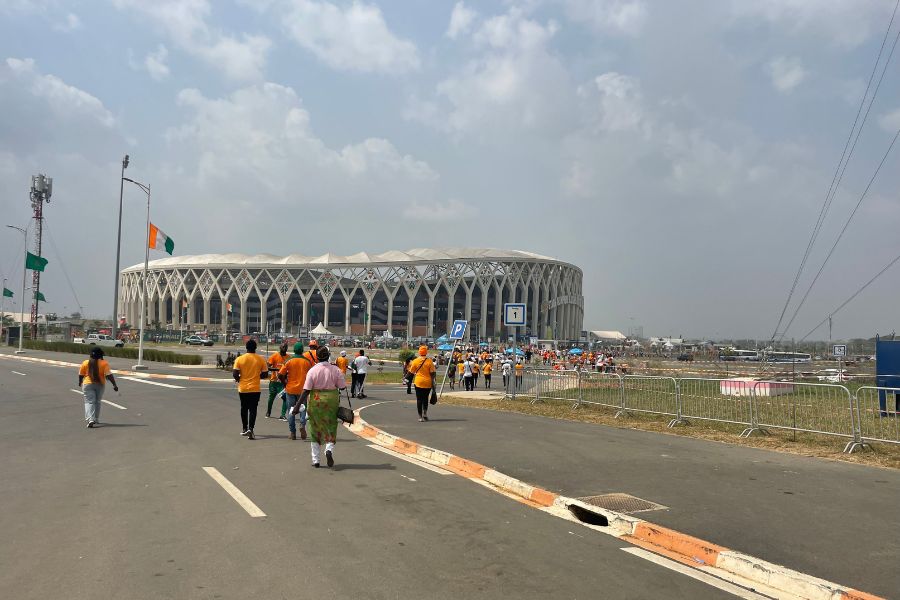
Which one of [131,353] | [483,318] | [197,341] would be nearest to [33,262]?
[131,353]

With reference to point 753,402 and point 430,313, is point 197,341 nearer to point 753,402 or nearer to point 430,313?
point 430,313

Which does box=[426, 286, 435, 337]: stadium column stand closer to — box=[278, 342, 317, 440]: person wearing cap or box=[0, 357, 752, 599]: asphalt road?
box=[278, 342, 317, 440]: person wearing cap

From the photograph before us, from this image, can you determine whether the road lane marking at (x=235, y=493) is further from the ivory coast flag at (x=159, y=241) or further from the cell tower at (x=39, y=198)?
the cell tower at (x=39, y=198)

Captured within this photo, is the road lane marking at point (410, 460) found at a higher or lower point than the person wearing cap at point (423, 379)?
lower

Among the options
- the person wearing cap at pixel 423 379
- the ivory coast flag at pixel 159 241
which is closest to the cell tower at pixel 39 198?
the ivory coast flag at pixel 159 241

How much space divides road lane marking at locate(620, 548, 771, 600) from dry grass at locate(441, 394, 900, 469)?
19.4 feet

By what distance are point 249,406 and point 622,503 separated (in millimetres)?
6913

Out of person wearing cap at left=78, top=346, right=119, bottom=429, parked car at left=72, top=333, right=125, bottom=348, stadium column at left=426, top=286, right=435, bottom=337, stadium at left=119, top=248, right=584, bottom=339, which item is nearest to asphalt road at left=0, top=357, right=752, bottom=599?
person wearing cap at left=78, top=346, right=119, bottom=429

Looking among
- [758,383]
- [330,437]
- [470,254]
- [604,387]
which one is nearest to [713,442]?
[758,383]

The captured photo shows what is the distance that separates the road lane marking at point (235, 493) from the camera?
661 cm

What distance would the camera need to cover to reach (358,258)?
432ft

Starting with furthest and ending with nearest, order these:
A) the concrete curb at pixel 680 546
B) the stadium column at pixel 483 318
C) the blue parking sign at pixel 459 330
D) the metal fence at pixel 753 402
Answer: the stadium column at pixel 483 318, the blue parking sign at pixel 459 330, the metal fence at pixel 753 402, the concrete curb at pixel 680 546

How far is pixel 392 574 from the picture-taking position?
4859 millimetres

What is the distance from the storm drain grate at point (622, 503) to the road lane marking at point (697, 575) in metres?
1.06
